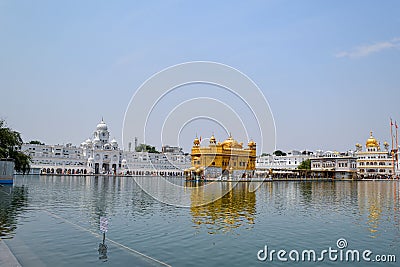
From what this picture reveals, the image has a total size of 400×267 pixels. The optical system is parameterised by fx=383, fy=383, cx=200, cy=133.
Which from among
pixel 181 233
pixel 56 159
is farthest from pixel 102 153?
pixel 181 233

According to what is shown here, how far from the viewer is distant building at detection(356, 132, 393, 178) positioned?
306 ft

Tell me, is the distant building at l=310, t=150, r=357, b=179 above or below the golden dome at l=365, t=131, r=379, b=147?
below

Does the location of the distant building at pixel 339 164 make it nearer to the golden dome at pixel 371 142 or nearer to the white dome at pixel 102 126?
the golden dome at pixel 371 142

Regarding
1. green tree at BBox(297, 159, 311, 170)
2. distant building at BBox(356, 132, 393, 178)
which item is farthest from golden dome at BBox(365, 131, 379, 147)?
green tree at BBox(297, 159, 311, 170)

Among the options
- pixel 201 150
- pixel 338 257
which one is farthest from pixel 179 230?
pixel 201 150

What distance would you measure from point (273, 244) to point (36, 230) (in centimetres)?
818

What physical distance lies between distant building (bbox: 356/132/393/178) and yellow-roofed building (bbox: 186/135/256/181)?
35.1 metres

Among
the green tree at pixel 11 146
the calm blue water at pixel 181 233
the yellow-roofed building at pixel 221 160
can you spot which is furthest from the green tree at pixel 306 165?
the calm blue water at pixel 181 233

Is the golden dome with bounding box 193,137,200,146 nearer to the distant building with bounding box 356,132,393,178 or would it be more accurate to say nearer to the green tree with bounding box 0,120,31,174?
the green tree with bounding box 0,120,31,174

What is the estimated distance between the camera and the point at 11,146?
35875mm

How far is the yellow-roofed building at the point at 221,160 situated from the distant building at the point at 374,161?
35.1 meters

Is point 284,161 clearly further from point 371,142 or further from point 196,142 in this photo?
point 196,142

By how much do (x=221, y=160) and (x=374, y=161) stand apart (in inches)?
1788

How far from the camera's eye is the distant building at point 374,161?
3666 inches
